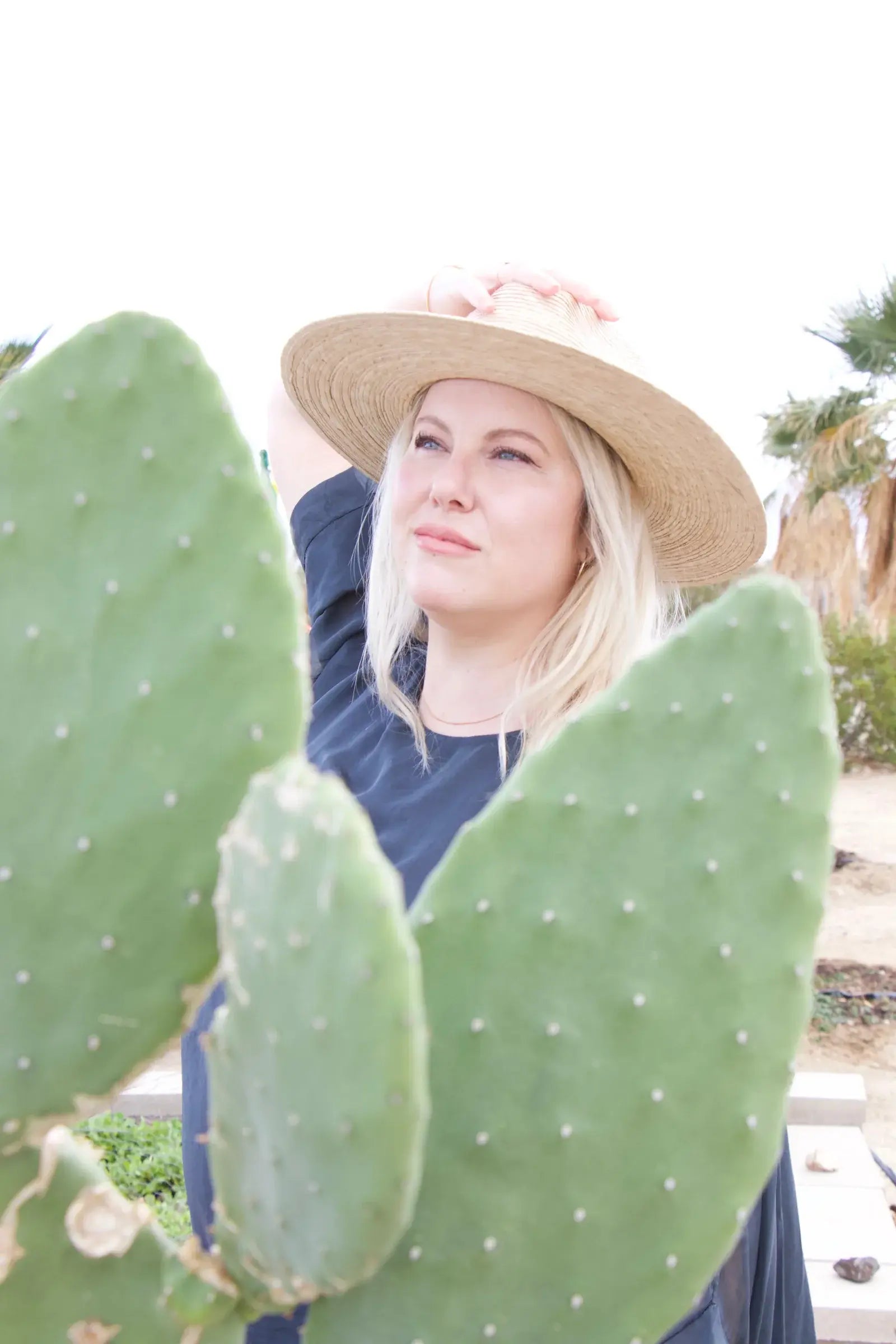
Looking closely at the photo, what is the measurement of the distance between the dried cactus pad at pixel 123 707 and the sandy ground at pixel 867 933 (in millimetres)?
992

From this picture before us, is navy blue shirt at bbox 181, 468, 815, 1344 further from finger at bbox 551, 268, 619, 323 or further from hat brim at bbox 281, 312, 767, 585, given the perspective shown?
finger at bbox 551, 268, 619, 323

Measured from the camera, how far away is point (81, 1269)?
48 cm

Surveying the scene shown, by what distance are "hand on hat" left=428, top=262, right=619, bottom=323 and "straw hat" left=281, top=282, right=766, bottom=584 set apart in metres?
0.01

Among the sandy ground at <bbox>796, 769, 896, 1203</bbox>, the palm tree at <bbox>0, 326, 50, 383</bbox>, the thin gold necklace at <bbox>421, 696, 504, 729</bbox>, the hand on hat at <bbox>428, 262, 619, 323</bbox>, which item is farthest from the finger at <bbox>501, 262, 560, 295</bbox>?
the palm tree at <bbox>0, 326, 50, 383</bbox>

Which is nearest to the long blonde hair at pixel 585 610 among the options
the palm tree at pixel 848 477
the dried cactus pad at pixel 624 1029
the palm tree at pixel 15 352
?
the dried cactus pad at pixel 624 1029

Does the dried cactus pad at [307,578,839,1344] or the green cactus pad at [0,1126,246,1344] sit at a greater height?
the dried cactus pad at [307,578,839,1344]

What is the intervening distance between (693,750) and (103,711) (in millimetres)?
243

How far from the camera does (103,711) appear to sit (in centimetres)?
47

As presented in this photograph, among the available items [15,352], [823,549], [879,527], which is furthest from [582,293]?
[823,549]

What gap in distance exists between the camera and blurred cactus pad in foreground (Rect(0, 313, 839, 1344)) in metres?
0.46

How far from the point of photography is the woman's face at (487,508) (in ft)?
3.69

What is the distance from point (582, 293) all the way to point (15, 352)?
3.63 meters

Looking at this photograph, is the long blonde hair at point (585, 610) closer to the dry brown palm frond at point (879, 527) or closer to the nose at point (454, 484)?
the nose at point (454, 484)

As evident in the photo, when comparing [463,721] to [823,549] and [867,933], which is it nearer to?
[867,933]
